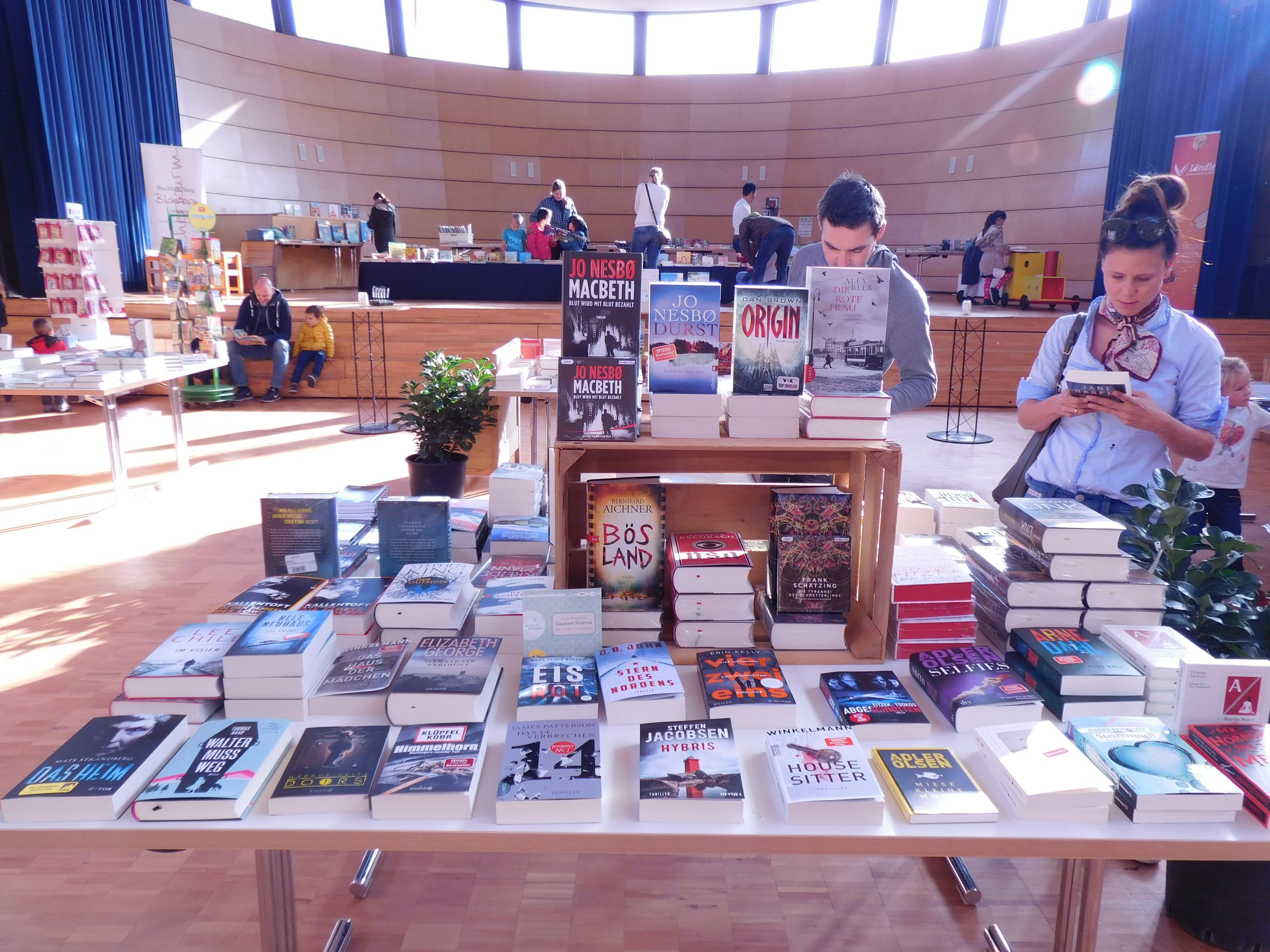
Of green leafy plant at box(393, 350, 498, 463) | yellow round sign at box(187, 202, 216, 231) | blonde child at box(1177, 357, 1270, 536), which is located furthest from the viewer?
yellow round sign at box(187, 202, 216, 231)

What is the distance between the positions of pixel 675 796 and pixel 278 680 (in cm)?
71

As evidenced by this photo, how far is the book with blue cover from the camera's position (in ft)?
3.54

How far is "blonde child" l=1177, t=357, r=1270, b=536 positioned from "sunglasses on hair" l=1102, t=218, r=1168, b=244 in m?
1.80

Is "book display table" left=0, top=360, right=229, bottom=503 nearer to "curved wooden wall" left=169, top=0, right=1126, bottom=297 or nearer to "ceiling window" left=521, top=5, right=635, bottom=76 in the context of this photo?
"curved wooden wall" left=169, top=0, right=1126, bottom=297

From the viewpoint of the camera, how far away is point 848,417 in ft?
4.87

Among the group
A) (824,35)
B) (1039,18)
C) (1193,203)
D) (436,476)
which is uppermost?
(824,35)

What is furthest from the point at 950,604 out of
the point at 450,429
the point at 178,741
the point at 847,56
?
the point at 847,56

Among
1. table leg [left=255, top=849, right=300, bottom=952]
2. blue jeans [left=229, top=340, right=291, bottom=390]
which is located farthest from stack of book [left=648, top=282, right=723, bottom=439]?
blue jeans [left=229, top=340, right=291, bottom=390]

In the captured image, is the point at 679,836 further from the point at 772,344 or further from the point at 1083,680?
the point at 772,344

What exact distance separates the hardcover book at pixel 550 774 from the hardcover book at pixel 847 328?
0.78 metres

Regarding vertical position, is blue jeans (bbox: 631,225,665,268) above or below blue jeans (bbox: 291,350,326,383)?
above

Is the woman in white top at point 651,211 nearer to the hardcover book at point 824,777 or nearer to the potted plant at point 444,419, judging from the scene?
the potted plant at point 444,419

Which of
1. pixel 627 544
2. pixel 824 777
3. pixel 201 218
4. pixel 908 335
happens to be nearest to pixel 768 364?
pixel 627 544

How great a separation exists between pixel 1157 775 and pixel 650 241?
340 inches
